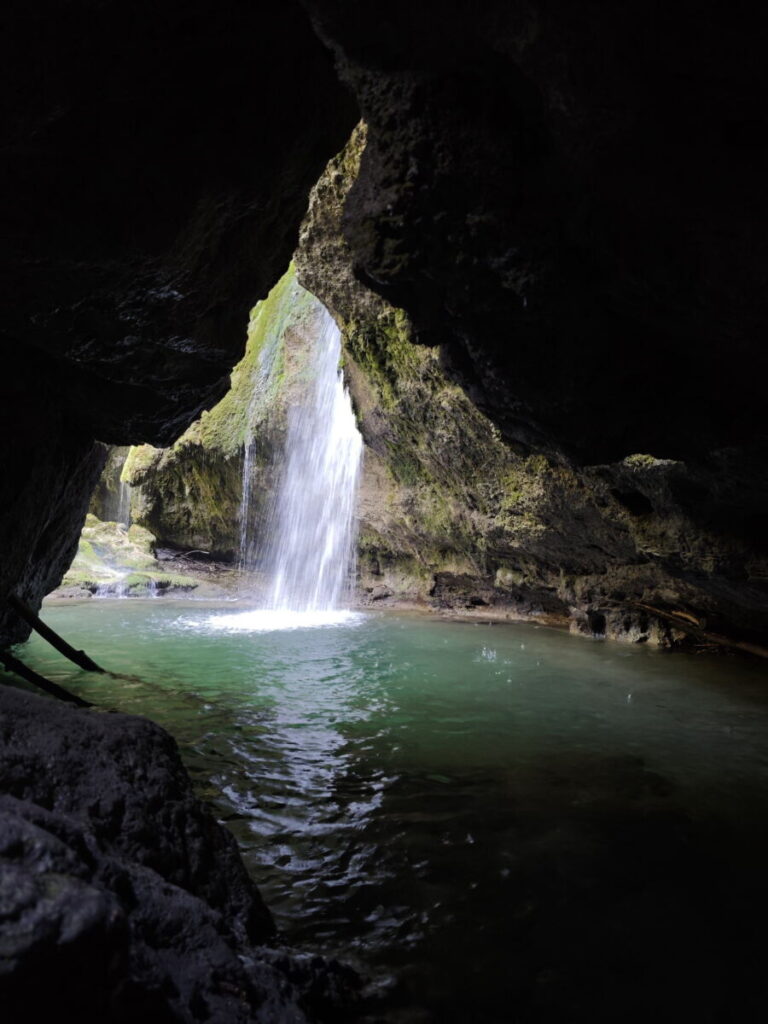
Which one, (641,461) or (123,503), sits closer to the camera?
(641,461)

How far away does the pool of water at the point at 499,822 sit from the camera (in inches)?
115

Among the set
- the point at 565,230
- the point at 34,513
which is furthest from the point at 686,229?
the point at 34,513

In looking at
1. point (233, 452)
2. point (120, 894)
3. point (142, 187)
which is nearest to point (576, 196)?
point (142, 187)

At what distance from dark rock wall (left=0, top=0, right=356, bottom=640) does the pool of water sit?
3.84m

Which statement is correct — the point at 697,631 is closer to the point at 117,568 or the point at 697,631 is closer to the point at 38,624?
the point at 38,624

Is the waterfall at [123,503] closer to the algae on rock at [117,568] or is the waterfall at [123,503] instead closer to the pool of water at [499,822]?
the algae on rock at [117,568]

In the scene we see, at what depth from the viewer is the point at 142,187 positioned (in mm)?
4746

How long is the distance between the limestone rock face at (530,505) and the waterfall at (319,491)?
1877 millimetres

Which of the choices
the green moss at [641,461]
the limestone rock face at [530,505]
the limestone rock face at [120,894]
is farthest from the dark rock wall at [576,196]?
the limestone rock face at [120,894]

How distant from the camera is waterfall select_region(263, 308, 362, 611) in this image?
808 inches

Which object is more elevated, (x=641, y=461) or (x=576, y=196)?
(x=576, y=196)

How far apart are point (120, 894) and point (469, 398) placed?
195 inches

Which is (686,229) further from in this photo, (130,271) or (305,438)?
(305,438)

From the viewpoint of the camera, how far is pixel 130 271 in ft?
17.2
